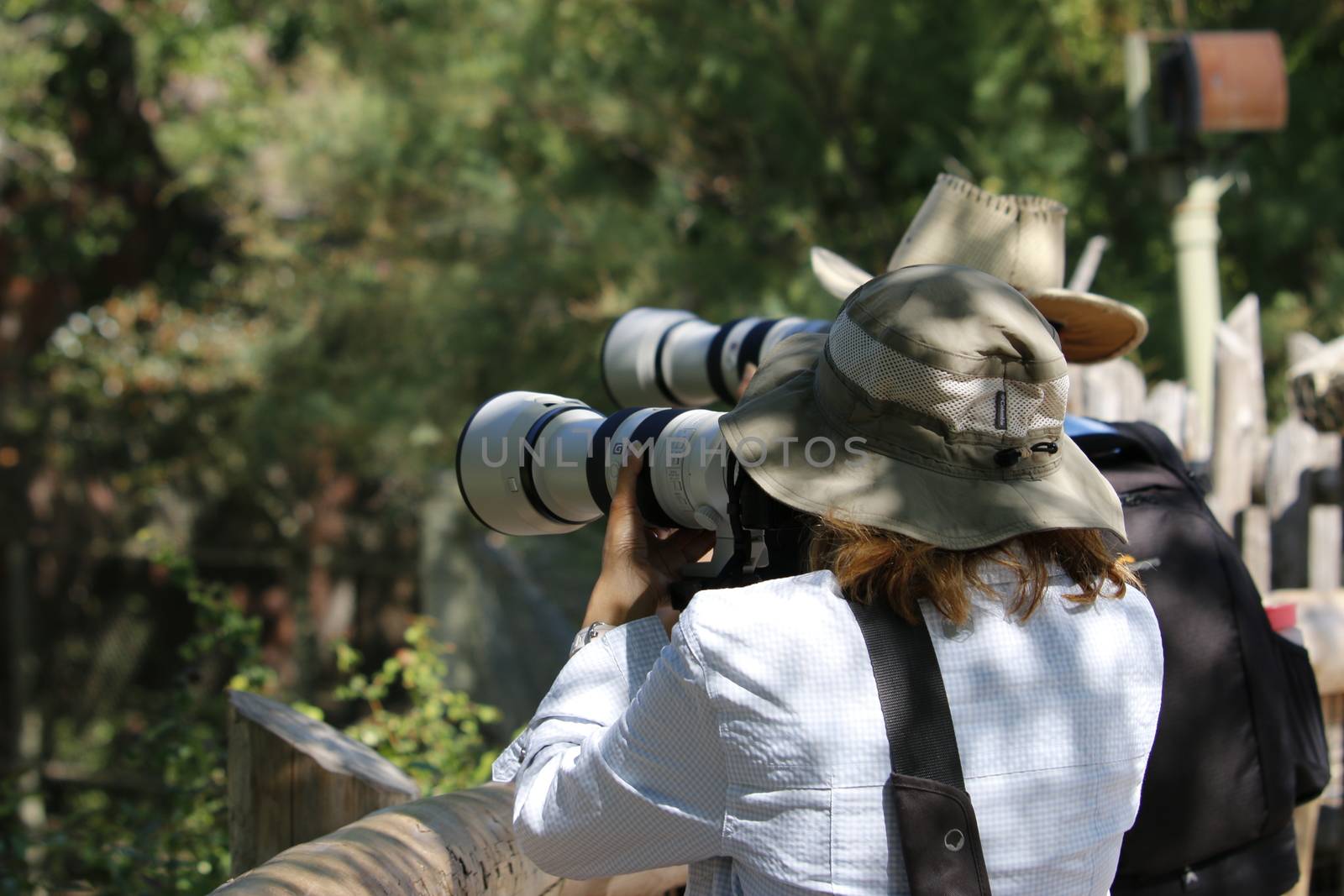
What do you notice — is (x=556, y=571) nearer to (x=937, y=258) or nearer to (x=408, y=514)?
(x=408, y=514)

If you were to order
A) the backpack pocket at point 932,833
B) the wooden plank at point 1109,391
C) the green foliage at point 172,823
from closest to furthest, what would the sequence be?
1. the backpack pocket at point 932,833
2. the green foliage at point 172,823
3. the wooden plank at point 1109,391

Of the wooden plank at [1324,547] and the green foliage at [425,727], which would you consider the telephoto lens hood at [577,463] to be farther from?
the wooden plank at [1324,547]

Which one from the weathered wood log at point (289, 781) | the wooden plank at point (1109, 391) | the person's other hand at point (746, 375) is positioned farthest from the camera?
the wooden plank at point (1109, 391)

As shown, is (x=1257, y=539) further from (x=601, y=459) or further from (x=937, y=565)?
(x=937, y=565)

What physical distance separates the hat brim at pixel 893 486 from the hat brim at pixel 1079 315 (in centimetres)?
90

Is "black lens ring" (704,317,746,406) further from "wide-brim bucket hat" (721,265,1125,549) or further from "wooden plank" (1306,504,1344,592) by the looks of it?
"wooden plank" (1306,504,1344,592)

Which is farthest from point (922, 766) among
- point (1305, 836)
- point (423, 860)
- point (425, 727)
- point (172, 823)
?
point (425, 727)

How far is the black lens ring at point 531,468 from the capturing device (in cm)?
178

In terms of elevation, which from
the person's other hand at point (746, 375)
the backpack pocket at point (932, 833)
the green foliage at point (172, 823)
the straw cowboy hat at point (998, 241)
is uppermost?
the straw cowboy hat at point (998, 241)

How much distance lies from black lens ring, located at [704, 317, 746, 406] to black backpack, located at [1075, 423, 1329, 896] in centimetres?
72

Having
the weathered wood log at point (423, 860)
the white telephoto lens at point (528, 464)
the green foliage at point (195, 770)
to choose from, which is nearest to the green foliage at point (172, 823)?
the green foliage at point (195, 770)

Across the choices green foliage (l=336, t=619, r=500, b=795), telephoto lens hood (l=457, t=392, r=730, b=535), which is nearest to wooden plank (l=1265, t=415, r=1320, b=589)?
green foliage (l=336, t=619, r=500, b=795)

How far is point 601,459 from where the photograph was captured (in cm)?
169

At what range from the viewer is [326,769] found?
1.83 m
